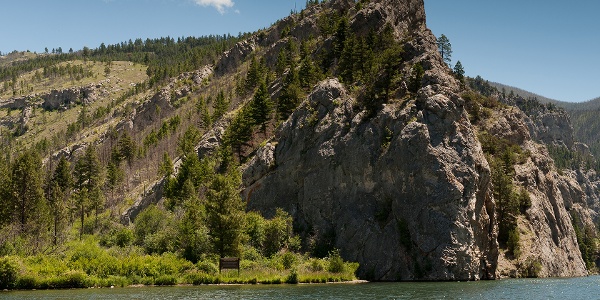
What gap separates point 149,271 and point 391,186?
34.1 meters

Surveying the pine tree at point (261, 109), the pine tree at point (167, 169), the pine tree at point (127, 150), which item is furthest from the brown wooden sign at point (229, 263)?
the pine tree at point (127, 150)

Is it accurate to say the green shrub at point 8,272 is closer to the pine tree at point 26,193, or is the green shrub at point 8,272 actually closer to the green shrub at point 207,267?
the green shrub at point 207,267

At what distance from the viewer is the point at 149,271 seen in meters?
60.0

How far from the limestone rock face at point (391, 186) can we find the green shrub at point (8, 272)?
3802 centimetres

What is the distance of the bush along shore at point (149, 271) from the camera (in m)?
53.5

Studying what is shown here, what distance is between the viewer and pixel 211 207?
68375mm

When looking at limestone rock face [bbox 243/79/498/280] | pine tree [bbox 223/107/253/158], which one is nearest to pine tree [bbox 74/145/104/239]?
pine tree [bbox 223/107/253/158]

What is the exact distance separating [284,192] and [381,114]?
19.9m

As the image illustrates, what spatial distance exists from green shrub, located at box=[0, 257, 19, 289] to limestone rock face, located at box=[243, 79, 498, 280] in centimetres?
3802

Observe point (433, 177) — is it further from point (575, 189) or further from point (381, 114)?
point (575, 189)

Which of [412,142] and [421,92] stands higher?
[421,92]

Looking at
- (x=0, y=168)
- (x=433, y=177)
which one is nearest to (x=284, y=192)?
(x=433, y=177)

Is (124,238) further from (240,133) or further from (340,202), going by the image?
(340,202)

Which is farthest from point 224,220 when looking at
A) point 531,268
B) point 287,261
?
point 531,268
